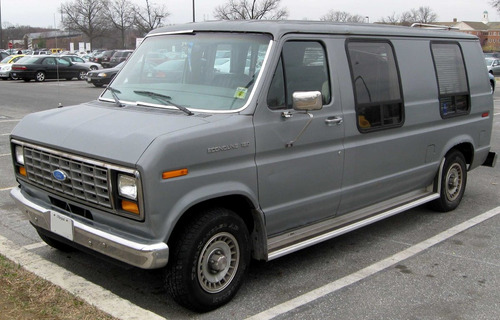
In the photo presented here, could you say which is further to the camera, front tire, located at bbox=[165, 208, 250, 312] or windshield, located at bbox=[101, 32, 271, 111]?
windshield, located at bbox=[101, 32, 271, 111]

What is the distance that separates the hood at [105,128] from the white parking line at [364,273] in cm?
145

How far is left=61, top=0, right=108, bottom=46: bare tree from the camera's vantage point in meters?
79.8

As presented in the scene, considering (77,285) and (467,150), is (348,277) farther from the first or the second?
(467,150)

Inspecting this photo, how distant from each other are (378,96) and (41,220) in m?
3.20

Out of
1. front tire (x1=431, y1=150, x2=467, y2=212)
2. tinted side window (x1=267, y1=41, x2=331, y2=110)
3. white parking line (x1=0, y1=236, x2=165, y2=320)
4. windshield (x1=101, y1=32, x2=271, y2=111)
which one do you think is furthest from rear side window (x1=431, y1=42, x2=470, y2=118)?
white parking line (x1=0, y1=236, x2=165, y2=320)

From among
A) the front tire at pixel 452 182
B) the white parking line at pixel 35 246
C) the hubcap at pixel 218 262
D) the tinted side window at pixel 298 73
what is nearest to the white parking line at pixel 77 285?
the white parking line at pixel 35 246

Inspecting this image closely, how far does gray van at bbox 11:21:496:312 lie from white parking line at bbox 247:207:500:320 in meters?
0.37

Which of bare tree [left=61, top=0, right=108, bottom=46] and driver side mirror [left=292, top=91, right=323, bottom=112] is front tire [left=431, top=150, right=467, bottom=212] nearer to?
driver side mirror [left=292, top=91, right=323, bottom=112]

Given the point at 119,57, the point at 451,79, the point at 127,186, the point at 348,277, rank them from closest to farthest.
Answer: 1. the point at 127,186
2. the point at 348,277
3. the point at 451,79
4. the point at 119,57

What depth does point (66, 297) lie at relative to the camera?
3.64 meters

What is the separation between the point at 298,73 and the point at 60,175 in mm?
2024

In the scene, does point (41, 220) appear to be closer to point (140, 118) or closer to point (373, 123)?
point (140, 118)

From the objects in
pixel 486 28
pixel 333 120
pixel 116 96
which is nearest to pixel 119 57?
pixel 116 96

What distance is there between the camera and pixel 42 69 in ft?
97.1
